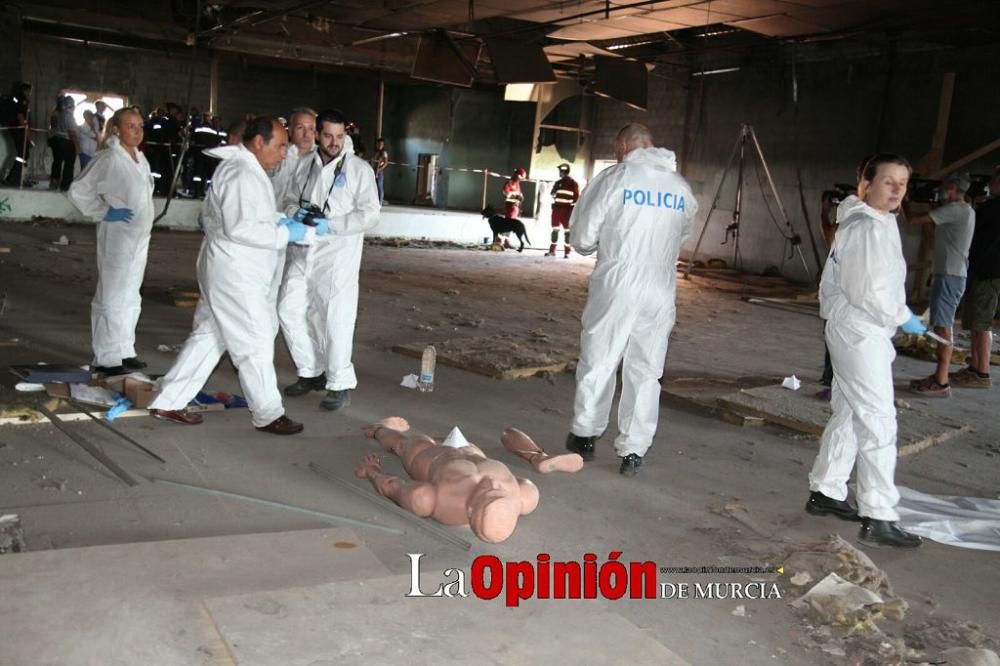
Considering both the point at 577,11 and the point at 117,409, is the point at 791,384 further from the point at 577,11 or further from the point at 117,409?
the point at 577,11

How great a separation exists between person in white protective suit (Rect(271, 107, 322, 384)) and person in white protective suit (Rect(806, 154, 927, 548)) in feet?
9.51

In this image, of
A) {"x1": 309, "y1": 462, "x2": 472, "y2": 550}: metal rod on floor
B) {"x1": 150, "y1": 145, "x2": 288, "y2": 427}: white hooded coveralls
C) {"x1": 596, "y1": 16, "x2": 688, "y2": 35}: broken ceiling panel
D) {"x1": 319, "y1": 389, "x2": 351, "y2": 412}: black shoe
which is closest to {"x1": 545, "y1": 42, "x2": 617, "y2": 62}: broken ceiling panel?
{"x1": 596, "y1": 16, "x2": 688, "y2": 35}: broken ceiling panel

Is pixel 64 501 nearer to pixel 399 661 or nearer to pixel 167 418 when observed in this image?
pixel 167 418

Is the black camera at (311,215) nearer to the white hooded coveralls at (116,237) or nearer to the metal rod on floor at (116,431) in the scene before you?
the white hooded coveralls at (116,237)

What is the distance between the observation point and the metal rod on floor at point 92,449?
12.0ft

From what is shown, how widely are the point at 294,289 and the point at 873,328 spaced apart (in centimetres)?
309

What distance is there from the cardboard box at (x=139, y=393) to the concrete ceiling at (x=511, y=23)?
28.3 ft

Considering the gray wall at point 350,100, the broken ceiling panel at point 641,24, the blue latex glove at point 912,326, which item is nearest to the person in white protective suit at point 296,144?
the blue latex glove at point 912,326

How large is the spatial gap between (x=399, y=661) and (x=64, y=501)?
5.83 ft

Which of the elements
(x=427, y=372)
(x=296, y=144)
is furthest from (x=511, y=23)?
(x=427, y=372)

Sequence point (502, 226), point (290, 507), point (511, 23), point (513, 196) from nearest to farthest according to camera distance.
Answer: point (290, 507) < point (511, 23) < point (502, 226) < point (513, 196)

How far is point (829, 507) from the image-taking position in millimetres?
3924

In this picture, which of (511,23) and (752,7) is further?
(511,23)

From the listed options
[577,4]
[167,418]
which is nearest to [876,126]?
[577,4]
